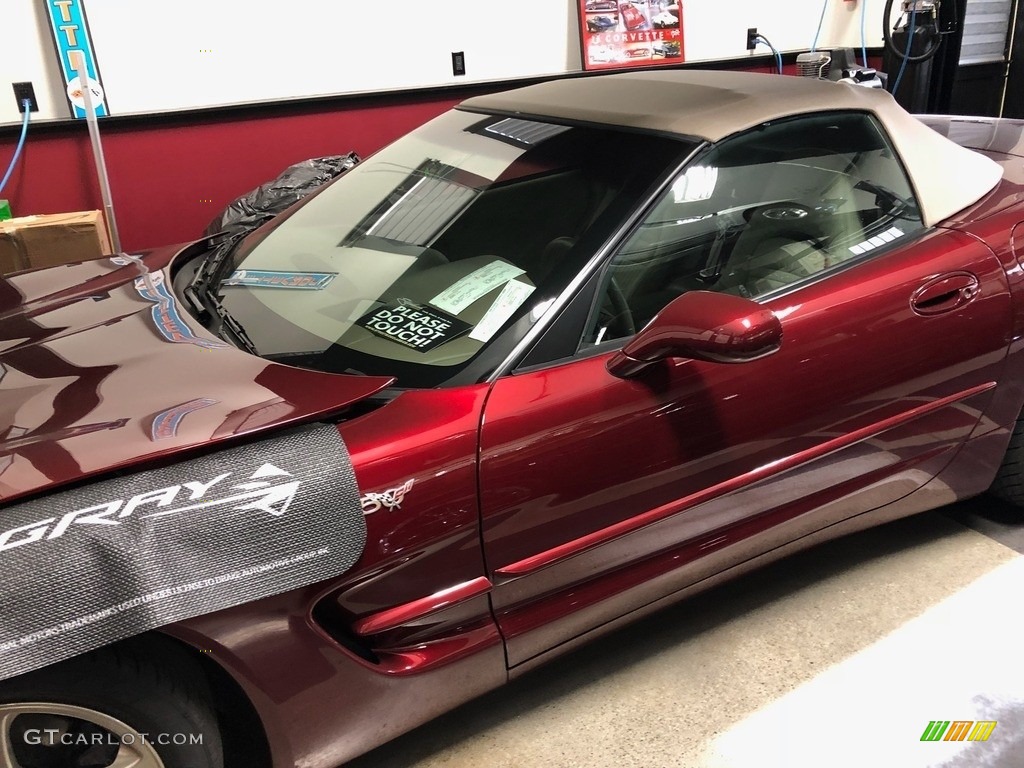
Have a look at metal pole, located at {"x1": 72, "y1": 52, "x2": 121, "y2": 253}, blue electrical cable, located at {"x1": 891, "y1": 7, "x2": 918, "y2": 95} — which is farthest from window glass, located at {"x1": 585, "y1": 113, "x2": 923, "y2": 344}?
blue electrical cable, located at {"x1": 891, "y1": 7, "x2": 918, "y2": 95}

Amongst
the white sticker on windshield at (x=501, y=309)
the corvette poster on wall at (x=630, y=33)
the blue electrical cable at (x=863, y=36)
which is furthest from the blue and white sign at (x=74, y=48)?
the blue electrical cable at (x=863, y=36)

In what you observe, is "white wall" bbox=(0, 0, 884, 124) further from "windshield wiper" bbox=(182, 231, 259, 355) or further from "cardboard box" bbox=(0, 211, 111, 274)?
"windshield wiper" bbox=(182, 231, 259, 355)

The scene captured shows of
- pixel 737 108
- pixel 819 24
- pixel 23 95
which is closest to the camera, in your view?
pixel 737 108

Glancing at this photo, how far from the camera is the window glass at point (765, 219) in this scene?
4.92 feet

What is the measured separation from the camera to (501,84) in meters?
4.19

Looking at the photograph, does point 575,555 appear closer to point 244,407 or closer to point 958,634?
point 244,407

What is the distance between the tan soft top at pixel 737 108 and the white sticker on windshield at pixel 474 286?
1.39 feet

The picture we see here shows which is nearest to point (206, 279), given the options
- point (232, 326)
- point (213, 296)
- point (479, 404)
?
point (213, 296)

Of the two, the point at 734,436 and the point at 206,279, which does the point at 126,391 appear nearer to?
the point at 206,279

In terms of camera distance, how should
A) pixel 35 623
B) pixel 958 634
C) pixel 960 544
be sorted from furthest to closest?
pixel 960 544 < pixel 958 634 < pixel 35 623

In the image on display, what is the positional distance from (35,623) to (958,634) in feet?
6.04

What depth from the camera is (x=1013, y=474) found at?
6.78 feet

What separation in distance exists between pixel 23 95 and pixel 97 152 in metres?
0.34

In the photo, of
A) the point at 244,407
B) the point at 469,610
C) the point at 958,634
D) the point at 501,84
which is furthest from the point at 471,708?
the point at 501,84
